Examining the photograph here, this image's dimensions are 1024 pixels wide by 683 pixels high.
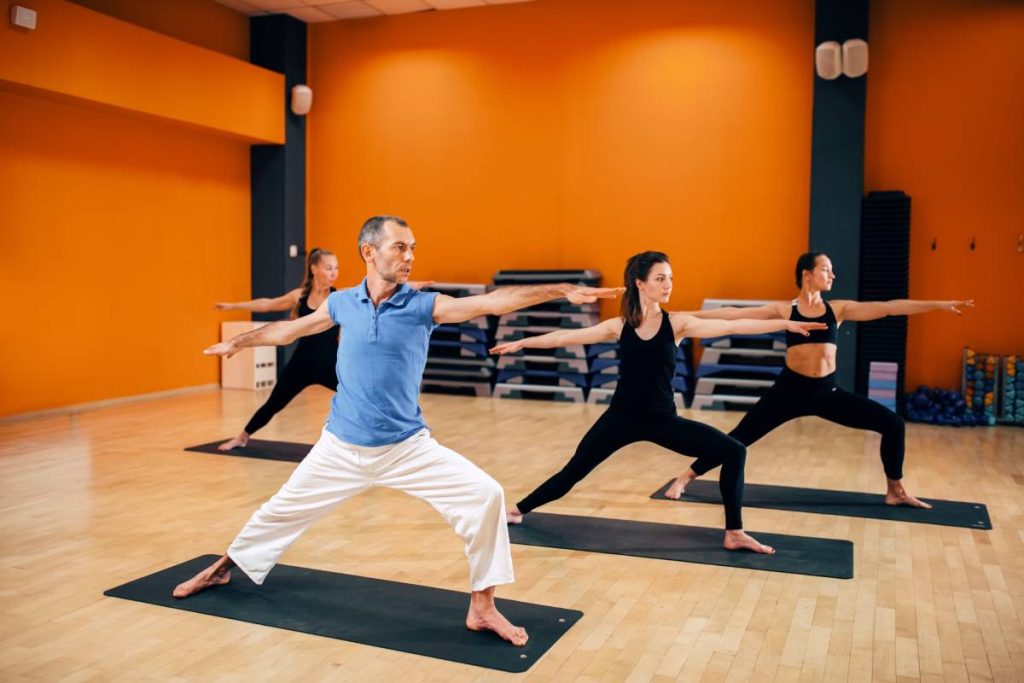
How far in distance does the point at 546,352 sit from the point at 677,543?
4782 mm

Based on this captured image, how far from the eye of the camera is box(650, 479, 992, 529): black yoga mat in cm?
428

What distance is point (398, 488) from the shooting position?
9.34 feet

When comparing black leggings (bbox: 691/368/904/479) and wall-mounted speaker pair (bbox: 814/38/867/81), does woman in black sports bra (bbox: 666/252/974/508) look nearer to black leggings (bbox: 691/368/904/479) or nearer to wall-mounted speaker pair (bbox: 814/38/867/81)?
Answer: black leggings (bbox: 691/368/904/479)

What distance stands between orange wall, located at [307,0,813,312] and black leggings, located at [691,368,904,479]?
376cm

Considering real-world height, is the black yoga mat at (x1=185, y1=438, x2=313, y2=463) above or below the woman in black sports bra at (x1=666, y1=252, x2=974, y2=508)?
below

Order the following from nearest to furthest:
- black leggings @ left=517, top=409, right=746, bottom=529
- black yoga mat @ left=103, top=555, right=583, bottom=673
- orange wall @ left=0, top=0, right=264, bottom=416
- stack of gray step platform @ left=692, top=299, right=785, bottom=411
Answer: black yoga mat @ left=103, top=555, right=583, bottom=673, black leggings @ left=517, top=409, right=746, bottom=529, orange wall @ left=0, top=0, right=264, bottom=416, stack of gray step platform @ left=692, top=299, right=785, bottom=411

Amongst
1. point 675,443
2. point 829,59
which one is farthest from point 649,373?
point 829,59

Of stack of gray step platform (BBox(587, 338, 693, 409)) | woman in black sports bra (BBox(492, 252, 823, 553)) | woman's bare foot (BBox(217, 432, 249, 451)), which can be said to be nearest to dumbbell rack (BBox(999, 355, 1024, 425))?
stack of gray step platform (BBox(587, 338, 693, 409))

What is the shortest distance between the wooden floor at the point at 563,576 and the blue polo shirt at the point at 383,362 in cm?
64

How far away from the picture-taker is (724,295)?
Answer: 8227 millimetres

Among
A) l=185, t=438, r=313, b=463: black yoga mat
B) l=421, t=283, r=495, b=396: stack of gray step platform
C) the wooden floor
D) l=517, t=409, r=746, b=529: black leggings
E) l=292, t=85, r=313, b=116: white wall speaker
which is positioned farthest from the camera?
l=292, t=85, r=313, b=116: white wall speaker

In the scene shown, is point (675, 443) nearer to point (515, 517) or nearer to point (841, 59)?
point (515, 517)

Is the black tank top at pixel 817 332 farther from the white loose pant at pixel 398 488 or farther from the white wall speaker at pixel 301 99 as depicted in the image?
the white wall speaker at pixel 301 99

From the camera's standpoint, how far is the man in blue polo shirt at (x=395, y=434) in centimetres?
278
